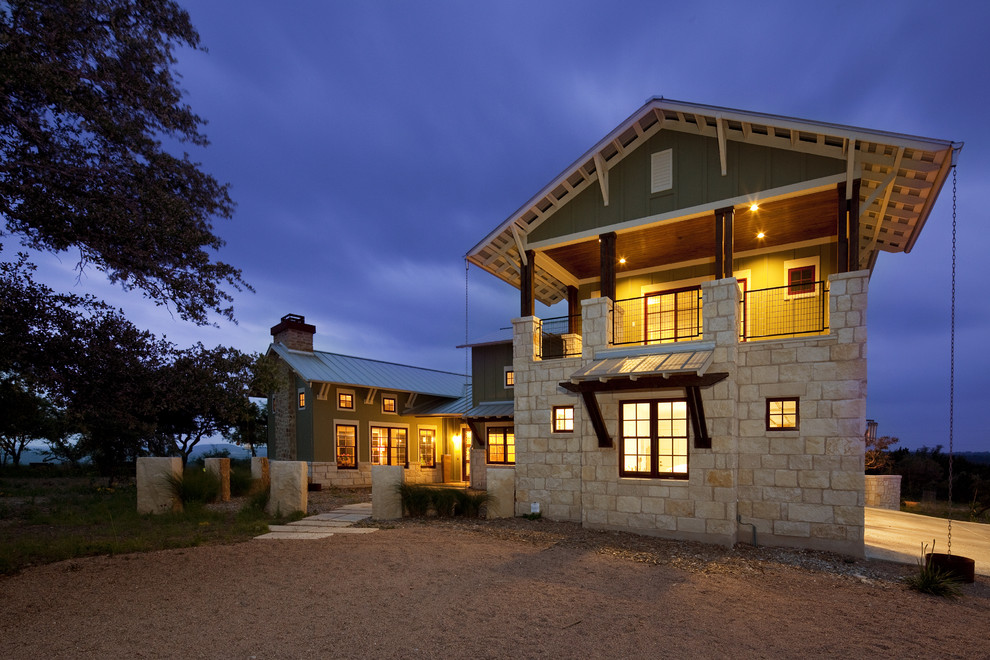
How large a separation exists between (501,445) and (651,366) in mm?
11223

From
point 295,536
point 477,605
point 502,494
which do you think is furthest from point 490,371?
point 477,605

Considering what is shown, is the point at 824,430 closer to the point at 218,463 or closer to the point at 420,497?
the point at 420,497

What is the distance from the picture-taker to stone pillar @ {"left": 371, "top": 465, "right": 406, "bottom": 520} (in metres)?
12.0

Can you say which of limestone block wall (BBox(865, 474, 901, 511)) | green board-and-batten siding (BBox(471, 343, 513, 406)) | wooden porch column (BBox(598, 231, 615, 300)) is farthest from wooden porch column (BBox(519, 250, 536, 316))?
limestone block wall (BBox(865, 474, 901, 511))

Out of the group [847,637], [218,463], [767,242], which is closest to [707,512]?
[847,637]

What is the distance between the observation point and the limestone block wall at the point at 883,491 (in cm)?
1530

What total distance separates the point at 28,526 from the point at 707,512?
45.5 ft

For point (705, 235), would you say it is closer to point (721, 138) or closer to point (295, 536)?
point (721, 138)

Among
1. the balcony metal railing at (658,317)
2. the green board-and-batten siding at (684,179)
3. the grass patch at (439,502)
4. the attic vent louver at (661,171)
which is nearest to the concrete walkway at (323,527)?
the grass patch at (439,502)

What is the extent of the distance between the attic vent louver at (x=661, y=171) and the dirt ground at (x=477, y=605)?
704 centimetres

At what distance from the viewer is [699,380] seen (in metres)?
8.96

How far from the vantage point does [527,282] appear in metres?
12.6

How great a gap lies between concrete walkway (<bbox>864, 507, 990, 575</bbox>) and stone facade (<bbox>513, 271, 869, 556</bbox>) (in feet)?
3.39

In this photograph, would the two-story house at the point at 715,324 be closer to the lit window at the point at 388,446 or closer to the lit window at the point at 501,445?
the lit window at the point at 501,445
